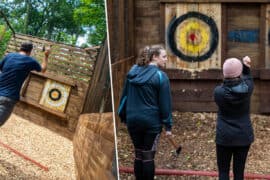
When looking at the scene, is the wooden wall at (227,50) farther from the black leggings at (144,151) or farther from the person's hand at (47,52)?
the person's hand at (47,52)

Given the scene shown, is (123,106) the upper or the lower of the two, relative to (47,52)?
lower

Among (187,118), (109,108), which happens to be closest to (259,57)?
(187,118)

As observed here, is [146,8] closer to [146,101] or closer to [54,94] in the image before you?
[146,101]

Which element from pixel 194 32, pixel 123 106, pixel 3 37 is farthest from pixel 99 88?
pixel 194 32

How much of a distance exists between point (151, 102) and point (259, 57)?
8.15 feet

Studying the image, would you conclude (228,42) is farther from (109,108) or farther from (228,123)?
(109,108)

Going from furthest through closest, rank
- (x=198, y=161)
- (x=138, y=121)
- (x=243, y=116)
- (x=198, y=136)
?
(x=198, y=136)
(x=198, y=161)
(x=243, y=116)
(x=138, y=121)

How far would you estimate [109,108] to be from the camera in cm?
87

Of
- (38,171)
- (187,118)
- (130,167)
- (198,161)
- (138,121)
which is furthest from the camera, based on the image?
(187,118)

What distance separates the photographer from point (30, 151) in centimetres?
86

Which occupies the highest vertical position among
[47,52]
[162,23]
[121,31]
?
[162,23]

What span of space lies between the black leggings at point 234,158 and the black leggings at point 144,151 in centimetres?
43

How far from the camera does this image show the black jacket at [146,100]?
82.4 inches

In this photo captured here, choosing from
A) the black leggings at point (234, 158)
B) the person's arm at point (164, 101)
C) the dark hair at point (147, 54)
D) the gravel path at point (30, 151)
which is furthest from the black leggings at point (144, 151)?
the gravel path at point (30, 151)
